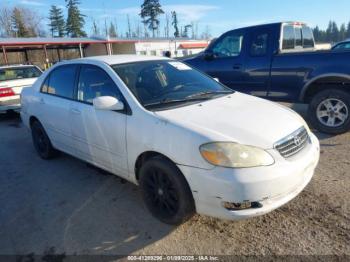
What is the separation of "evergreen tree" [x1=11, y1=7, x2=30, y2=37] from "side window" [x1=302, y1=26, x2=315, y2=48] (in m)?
74.4

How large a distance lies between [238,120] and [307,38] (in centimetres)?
519

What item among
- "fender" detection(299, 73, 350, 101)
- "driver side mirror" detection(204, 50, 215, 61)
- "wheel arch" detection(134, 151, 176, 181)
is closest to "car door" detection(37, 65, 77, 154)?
"wheel arch" detection(134, 151, 176, 181)

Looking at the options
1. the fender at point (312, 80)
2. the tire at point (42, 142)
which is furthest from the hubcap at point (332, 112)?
the tire at point (42, 142)

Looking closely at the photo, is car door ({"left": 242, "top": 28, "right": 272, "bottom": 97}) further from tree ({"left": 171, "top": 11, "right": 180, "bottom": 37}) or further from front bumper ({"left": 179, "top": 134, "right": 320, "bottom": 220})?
tree ({"left": 171, "top": 11, "right": 180, "bottom": 37})

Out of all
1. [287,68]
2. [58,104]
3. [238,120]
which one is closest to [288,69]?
[287,68]

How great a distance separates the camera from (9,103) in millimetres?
8781

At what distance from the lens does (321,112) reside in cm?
574

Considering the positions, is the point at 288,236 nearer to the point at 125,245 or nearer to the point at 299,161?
the point at 299,161

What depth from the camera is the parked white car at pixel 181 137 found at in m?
2.69

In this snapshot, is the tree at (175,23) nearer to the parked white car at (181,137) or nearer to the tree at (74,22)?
the tree at (74,22)

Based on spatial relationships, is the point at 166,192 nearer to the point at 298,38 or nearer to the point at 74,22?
the point at 298,38

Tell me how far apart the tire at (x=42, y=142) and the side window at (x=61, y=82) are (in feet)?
2.26

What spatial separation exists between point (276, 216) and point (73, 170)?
3.03 metres

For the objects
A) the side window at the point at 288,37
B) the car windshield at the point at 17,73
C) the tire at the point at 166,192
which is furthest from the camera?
the car windshield at the point at 17,73
